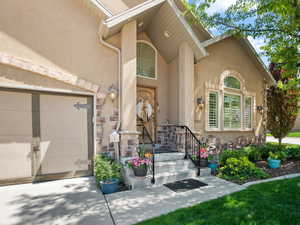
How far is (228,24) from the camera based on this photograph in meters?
5.25

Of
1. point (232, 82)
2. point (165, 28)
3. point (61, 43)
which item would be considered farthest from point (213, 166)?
point (61, 43)

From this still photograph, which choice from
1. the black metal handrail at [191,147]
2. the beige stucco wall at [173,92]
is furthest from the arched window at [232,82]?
the black metal handrail at [191,147]

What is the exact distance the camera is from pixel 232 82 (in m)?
7.05

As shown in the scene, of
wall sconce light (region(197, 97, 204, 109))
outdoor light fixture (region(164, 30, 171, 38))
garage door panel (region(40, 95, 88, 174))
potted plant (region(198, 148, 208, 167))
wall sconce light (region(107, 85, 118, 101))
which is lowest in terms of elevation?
potted plant (region(198, 148, 208, 167))

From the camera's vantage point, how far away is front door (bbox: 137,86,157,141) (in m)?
5.78

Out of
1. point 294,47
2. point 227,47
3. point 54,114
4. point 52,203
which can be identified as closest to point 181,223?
point 52,203

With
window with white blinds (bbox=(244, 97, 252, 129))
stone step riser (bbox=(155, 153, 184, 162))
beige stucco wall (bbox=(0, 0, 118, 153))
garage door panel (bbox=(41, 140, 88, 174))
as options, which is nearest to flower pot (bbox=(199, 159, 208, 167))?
stone step riser (bbox=(155, 153, 184, 162))

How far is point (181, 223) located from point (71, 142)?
3.48 metres

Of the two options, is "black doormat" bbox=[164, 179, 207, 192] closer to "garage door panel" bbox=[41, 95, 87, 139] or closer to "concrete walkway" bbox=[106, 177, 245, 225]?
"concrete walkway" bbox=[106, 177, 245, 225]

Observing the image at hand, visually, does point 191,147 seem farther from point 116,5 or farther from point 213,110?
point 116,5

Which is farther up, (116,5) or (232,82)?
(116,5)

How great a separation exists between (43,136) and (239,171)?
5.59 metres

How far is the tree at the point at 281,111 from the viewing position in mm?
7301

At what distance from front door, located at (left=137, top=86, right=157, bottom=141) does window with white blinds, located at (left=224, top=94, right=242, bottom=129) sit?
10.6ft
